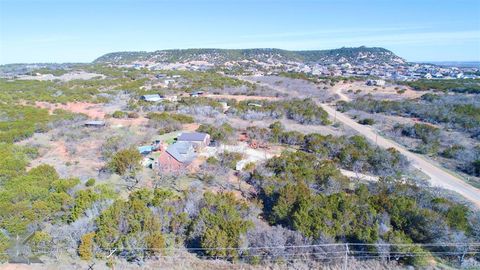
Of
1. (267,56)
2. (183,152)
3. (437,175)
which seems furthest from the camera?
(267,56)

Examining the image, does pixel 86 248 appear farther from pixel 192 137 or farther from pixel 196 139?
pixel 192 137

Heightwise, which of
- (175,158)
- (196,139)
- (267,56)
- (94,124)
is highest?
(267,56)

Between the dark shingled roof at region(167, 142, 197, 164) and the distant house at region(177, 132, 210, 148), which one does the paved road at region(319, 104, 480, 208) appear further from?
the dark shingled roof at region(167, 142, 197, 164)

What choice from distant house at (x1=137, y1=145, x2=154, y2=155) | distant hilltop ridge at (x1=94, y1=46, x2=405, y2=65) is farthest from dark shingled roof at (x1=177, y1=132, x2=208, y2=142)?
distant hilltop ridge at (x1=94, y1=46, x2=405, y2=65)

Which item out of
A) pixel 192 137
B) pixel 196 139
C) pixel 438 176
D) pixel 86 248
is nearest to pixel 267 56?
pixel 192 137

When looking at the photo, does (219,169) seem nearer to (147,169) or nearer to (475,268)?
(147,169)

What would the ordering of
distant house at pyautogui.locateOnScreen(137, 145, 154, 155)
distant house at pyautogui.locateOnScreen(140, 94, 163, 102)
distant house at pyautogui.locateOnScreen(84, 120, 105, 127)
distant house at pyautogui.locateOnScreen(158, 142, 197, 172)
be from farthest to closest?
distant house at pyautogui.locateOnScreen(140, 94, 163, 102), distant house at pyautogui.locateOnScreen(84, 120, 105, 127), distant house at pyautogui.locateOnScreen(137, 145, 154, 155), distant house at pyautogui.locateOnScreen(158, 142, 197, 172)

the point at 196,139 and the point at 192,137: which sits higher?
the point at 192,137
